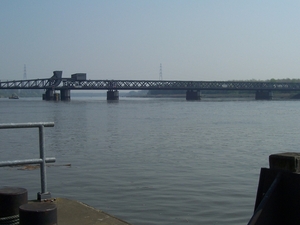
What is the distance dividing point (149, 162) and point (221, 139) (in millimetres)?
11622

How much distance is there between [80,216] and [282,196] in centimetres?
304

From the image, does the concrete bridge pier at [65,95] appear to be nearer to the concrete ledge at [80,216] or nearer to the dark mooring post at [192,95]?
the dark mooring post at [192,95]

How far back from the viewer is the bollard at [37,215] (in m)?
6.00

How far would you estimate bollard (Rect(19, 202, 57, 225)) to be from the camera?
5996 mm

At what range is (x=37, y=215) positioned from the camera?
5988mm

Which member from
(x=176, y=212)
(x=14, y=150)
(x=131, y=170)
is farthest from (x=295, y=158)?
(x=14, y=150)

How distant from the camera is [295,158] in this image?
20.3 ft

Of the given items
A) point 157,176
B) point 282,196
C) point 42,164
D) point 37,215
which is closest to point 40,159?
point 42,164

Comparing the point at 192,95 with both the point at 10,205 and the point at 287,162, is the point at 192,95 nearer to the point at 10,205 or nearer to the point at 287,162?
the point at 287,162

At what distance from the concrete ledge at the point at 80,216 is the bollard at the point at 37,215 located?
1.73ft

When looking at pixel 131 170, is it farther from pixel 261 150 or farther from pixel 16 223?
pixel 16 223

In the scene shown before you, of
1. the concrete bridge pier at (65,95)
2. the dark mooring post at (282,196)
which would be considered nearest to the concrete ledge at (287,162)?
the dark mooring post at (282,196)

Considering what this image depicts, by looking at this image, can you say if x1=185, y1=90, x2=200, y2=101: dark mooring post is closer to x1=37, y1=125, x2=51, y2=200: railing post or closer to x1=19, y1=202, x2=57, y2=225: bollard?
x1=37, y1=125, x2=51, y2=200: railing post

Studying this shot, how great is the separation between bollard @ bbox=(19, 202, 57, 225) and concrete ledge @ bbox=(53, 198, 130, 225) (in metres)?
0.53
